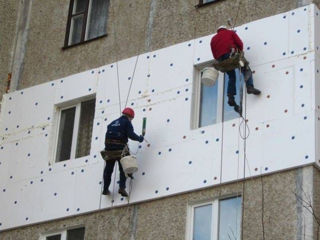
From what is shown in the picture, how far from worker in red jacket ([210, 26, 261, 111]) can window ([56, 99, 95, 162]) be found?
133 inches

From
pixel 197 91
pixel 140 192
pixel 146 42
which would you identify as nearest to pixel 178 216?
pixel 140 192

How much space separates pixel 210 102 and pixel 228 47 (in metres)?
1.25

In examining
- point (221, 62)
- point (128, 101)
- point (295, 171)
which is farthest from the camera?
point (128, 101)

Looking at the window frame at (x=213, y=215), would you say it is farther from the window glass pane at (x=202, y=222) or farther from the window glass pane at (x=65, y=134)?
the window glass pane at (x=65, y=134)

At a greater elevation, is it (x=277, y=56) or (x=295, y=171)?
(x=277, y=56)

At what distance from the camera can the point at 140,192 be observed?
2273 cm

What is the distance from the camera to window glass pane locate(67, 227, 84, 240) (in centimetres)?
2336

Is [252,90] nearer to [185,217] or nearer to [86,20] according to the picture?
[185,217]

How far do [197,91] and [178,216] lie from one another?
2.48 meters

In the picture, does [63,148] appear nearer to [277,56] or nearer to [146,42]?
[146,42]

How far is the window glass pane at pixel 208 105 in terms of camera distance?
74.7 feet

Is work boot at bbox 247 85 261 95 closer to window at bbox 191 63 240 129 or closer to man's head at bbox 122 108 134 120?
window at bbox 191 63 240 129

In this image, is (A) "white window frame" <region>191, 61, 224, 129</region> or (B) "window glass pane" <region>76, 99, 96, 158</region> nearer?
(A) "white window frame" <region>191, 61, 224, 129</region>

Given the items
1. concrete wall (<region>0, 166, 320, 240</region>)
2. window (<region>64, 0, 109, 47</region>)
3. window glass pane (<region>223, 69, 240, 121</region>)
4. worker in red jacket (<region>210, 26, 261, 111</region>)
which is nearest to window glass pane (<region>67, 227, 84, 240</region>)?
concrete wall (<region>0, 166, 320, 240</region>)
